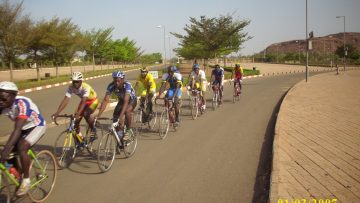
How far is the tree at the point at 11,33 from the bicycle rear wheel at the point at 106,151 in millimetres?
21132

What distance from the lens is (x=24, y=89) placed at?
76.3ft

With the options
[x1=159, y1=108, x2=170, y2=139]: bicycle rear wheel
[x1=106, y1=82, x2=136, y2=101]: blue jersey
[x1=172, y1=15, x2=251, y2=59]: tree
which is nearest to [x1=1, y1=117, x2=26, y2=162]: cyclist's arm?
[x1=106, y1=82, x2=136, y2=101]: blue jersey

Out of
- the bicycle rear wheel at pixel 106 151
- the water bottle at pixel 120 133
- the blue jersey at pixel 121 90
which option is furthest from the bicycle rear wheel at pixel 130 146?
the blue jersey at pixel 121 90

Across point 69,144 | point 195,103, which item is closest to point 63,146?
point 69,144

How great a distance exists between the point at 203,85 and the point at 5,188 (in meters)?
9.06

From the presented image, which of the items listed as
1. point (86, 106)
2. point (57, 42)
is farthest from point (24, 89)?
point (86, 106)

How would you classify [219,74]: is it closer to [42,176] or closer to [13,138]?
[42,176]

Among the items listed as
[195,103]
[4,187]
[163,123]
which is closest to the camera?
[4,187]

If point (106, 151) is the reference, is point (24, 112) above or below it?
above

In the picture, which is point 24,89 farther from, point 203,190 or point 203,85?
point 203,190

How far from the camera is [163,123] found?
928cm

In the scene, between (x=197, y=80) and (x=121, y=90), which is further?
(x=197, y=80)

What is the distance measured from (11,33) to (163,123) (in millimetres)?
19604

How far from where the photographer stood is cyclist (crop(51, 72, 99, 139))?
664 cm
